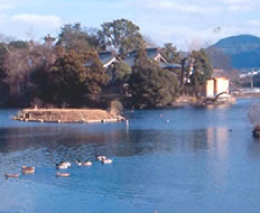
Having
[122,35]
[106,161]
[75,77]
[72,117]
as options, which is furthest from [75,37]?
[106,161]

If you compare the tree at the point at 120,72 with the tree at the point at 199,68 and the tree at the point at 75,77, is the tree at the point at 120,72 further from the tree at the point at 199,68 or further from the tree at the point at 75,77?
the tree at the point at 199,68

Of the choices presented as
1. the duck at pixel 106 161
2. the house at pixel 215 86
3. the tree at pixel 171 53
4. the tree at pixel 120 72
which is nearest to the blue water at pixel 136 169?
the duck at pixel 106 161

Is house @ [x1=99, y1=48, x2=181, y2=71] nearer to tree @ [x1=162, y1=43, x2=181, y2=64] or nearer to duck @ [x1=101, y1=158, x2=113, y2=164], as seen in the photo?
tree @ [x1=162, y1=43, x2=181, y2=64]

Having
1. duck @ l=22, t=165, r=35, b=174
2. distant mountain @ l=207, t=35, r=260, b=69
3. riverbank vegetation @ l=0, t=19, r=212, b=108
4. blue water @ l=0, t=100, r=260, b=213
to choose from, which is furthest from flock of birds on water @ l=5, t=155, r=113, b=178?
distant mountain @ l=207, t=35, r=260, b=69

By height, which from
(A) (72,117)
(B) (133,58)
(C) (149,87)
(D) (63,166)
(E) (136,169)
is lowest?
(E) (136,169)

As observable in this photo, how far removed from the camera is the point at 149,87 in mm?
40969

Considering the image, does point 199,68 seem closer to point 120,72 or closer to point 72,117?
point 120,72

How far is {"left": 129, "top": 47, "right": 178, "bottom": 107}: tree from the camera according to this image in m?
41.0

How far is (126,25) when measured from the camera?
2207 inches

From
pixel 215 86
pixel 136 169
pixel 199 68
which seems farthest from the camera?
pixel 215 86

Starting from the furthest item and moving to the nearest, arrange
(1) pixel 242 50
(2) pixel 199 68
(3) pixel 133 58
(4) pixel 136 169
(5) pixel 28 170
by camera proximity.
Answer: (1) pixel 242 50
(3) pixel 133 58
(2) pixel 199 68
(4) pixel 136 169
(5) pixel 28 170

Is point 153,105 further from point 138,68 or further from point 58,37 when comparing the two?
point 58,37

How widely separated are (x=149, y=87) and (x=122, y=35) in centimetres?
1634

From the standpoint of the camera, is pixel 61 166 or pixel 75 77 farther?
pixel 75 77
